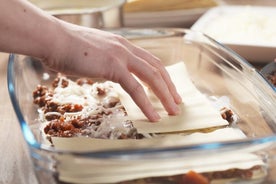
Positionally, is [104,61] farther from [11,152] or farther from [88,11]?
[88,11]

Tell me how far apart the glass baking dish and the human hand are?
0.11 metres

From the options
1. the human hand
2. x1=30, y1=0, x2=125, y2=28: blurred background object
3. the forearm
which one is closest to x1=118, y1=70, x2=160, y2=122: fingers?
the human hand

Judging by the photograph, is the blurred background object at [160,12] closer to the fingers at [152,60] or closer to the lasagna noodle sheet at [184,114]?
the lasagna noodle sheet at [184,114]

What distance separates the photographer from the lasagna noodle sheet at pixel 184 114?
102 cm

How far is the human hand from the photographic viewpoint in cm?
97

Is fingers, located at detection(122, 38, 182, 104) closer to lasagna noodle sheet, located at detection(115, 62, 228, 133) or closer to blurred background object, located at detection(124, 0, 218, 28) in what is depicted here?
lasagna noodle sheet, located at detection(115, 62, 228, 133)

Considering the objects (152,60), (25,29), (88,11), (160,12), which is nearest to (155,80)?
(152,60)

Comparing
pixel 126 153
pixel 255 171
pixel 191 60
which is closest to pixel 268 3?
pixel 191 60

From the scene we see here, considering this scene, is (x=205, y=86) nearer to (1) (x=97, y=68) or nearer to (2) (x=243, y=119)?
(2) (x=243, y=119)

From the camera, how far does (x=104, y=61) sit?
38.7 inches

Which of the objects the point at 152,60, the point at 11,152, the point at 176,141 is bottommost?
the point at 11,152

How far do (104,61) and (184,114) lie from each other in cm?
20

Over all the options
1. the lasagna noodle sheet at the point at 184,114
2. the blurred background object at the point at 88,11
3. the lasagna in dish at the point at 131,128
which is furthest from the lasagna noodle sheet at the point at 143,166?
the blurred background object at the point at 88,11

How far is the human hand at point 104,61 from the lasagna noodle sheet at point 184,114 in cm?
2
